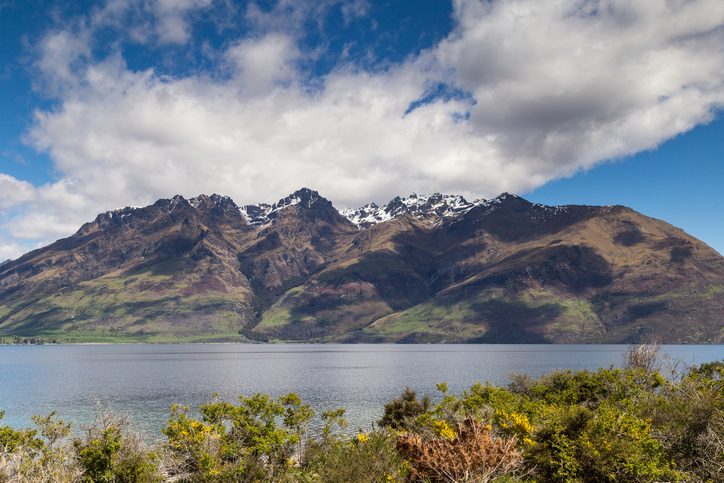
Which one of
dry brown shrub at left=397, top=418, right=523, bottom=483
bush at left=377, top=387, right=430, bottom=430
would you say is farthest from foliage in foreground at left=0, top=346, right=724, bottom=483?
bush at left=377, top=387, right=430, bottom=430

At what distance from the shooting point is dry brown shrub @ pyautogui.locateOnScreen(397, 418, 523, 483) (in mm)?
18953

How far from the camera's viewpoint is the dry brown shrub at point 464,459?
746 inches

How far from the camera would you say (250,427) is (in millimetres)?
35188

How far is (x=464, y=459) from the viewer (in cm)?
1925

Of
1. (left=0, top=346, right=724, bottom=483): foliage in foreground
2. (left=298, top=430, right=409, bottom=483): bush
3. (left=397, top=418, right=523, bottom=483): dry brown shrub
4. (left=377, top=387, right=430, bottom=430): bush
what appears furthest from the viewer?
(left=377, top=387, right=430, bottom=430): bush

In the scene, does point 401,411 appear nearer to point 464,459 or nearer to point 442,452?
point 442,452

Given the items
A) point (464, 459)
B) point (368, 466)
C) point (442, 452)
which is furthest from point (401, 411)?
point (464, 459)

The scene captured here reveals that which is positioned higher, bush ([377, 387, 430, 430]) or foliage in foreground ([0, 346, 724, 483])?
foliage in foreground ([0, 346, 724, 483])

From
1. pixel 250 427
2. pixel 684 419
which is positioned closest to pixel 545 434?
pixel 684 419

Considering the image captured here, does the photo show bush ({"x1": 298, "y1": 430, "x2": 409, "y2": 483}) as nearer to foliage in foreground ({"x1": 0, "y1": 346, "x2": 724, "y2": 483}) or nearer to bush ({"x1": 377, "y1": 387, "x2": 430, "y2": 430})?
foliage in foreground ({"x1": 0, "y1": 346, "x2": 724, "y2": 483})

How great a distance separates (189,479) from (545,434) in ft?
73.2

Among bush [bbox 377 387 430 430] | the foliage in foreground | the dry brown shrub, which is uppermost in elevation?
the dry brown shrub

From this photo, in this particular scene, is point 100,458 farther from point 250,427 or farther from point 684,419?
point 684,419

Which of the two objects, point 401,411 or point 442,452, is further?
point 401,411
